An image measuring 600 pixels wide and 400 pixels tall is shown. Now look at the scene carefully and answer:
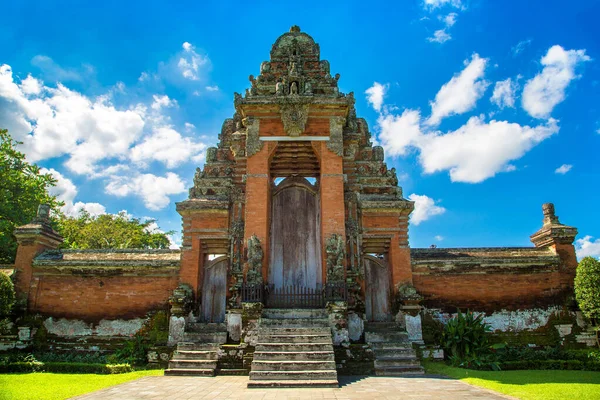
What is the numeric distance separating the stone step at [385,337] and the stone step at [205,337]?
4.15m

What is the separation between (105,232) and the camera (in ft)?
→ 107

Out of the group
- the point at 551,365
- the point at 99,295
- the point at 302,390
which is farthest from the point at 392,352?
the point at 99,295

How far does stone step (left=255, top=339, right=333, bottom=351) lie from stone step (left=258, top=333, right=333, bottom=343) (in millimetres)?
188

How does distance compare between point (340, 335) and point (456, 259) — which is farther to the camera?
point (456, 259)


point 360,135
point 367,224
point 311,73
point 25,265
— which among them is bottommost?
point 25,265

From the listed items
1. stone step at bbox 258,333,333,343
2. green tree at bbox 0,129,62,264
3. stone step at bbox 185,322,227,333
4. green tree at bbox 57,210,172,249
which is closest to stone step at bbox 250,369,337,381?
stone step at bbox 258,333,333,343

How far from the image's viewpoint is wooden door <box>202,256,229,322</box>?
46.7 ft

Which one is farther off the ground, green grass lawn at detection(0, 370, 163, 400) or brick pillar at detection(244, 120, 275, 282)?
brick pillar at detection(244, 120, 275, 282)

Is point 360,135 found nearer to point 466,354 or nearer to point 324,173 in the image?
point 324,173

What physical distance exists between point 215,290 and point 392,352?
657cm

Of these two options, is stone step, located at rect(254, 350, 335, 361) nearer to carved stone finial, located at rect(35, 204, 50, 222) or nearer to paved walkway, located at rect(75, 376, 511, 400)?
paved walkway, located at rect(75, 376, 511, 400)

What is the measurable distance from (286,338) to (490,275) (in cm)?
806

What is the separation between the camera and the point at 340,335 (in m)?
10.6

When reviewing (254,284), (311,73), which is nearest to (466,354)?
(254,284)
